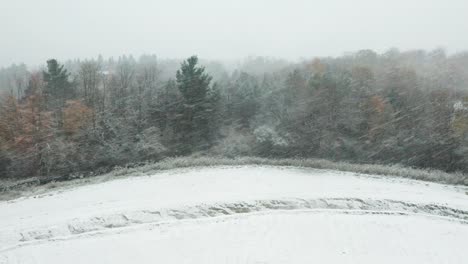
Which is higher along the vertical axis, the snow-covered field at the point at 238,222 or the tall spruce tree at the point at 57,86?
the tall spruce tree at the point at 57,86

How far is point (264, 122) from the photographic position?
3497 centimetres

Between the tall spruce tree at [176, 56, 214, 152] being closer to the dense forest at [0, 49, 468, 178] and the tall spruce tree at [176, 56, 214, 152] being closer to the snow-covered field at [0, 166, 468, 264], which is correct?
the dense forest at [0, 49, 468, 178]

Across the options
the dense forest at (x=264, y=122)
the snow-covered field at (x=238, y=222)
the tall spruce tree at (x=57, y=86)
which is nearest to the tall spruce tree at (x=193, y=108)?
the dense forest at (x=264, y=122)

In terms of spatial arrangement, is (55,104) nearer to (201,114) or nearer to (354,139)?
(201,114)

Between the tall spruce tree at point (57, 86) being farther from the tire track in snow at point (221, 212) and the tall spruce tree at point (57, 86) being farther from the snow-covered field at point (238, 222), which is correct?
the tire track in snow at point (221, 212)

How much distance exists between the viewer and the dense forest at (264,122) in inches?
1143

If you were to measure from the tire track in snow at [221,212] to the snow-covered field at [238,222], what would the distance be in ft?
0.12

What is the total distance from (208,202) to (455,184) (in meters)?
12.9

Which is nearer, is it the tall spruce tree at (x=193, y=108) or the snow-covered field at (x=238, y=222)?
the snow-covered field at (x=238, y=222)

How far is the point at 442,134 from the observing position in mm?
28750

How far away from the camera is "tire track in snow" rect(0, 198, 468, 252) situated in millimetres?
11492

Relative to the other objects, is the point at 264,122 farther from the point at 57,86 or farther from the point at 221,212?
the point at 221,212

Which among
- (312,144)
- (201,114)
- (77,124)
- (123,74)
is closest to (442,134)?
(312,144)

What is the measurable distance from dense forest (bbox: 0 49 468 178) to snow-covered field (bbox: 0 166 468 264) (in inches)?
455
